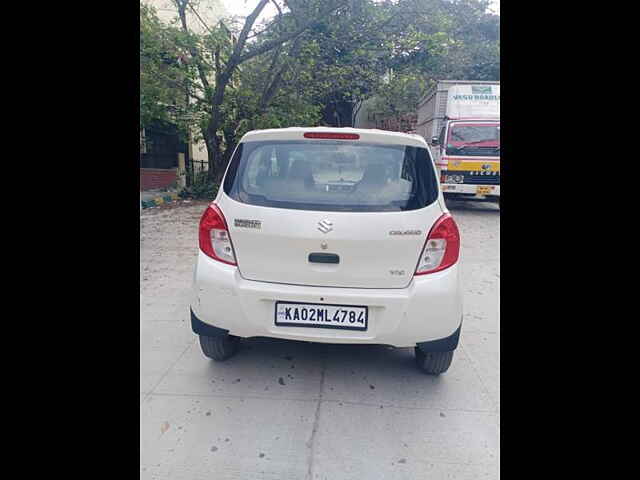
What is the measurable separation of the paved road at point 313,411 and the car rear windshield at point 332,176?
3.98 feet

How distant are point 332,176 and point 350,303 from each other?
866 mm

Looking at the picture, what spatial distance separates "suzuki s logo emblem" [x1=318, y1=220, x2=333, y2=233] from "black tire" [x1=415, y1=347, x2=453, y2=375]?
115cm

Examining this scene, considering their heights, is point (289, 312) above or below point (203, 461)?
above

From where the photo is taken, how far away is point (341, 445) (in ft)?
7.33

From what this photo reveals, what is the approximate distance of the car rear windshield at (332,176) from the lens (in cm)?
254

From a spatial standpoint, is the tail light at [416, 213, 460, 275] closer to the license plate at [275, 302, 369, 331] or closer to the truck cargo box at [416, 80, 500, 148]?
the license plate at [275, 302, 369, 331]

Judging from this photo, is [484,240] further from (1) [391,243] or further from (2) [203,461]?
(2) [203,461]

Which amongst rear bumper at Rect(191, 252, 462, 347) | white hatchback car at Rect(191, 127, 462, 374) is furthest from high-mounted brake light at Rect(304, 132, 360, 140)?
rear bumper at Rect(191, 252, 462, 347)

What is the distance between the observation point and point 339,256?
2.44 m

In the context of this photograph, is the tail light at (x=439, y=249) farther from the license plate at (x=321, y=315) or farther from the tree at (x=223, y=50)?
the tree at (x=223, y=50)

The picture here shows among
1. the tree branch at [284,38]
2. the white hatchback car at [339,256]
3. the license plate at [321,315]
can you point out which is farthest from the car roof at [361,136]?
the tree branch at [284,38]

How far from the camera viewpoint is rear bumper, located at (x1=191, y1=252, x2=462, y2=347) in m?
2.45
